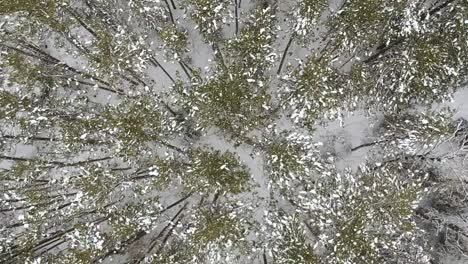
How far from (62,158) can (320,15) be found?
14194 millimetres

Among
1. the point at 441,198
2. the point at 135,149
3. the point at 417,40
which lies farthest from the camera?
the point at 441,198

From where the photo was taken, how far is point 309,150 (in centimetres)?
2017

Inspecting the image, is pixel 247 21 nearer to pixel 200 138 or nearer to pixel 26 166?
pixel 200 138

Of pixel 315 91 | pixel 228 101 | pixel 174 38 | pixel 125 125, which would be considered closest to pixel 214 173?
pixel 228 101

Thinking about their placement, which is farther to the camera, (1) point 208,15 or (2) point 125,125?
(1) point 208,15

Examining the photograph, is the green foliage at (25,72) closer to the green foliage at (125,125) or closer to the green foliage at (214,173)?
the green foliage at (125,125)

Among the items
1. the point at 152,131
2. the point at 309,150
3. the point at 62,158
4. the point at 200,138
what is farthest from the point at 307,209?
the point at 62,158

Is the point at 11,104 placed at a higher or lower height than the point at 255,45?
higher

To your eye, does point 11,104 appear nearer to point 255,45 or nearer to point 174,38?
point 174,38

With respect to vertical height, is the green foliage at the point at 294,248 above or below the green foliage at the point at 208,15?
below

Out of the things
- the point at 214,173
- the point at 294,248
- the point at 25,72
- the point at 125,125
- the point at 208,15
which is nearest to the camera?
the point at 294,248

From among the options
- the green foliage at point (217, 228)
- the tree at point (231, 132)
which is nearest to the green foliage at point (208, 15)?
the tree at point (231, 132)

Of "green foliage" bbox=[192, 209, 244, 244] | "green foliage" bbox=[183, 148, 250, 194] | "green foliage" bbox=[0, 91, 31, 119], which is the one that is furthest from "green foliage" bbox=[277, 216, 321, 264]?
"green foliage" bbox=[0, 91, 31, 119]

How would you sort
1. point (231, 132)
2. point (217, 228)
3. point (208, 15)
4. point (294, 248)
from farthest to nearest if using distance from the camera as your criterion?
point (231, 132), point (208, 15), point (217, 228), point (294, 248)
